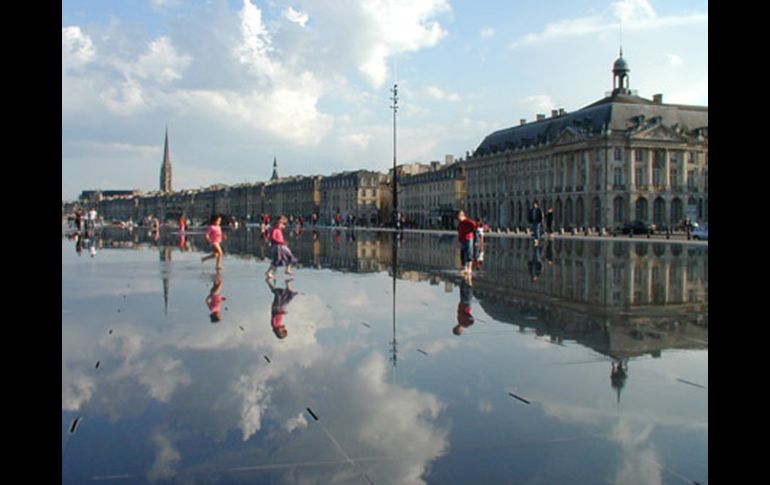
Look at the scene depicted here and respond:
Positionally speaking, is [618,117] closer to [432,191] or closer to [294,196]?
[432,191]

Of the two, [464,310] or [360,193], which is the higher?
[360,193]

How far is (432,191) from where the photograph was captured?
130 meters

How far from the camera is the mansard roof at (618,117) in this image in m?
81.9

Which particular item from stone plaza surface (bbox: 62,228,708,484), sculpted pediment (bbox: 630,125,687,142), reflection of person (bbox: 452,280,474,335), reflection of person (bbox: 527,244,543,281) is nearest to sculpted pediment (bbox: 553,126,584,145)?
sculpted pediment (bbox: 630,125,687,142)

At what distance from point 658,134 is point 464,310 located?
77.9 m

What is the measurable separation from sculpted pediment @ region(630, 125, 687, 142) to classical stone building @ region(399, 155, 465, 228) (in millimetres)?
36767

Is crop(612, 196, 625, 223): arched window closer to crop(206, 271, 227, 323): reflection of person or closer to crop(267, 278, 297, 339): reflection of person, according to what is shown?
crop(267, 278, 297, 339): reflection of person

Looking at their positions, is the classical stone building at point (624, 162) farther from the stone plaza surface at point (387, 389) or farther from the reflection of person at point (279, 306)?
the stone plaza surface at point (387, 389)

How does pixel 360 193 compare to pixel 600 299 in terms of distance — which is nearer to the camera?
pixel 600 299

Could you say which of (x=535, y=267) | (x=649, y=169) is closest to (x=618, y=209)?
(x=649, y=169)

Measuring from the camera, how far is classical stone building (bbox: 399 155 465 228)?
120188 mm

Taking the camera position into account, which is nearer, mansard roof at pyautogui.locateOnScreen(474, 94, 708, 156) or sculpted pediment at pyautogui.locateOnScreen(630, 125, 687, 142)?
sculpted pediment at pyautogui.locateOnScreen(630, 125, 687, 142)
